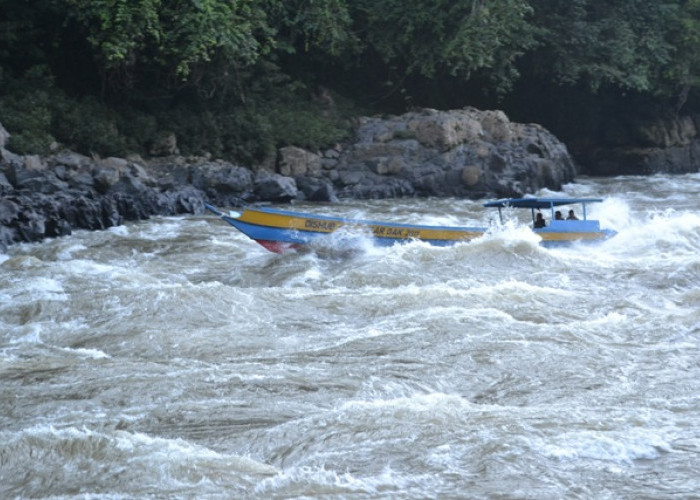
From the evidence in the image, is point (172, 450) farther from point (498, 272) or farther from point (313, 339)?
point (498, 272)

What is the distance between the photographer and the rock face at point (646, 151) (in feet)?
98.7

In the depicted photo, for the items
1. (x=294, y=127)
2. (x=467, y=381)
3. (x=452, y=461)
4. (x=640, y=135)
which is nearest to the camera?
(x=452, y=461)

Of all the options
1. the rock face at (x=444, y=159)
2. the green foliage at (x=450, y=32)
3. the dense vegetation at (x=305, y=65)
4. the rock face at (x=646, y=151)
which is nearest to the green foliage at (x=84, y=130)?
the dense vegetation at (x=305, y=65)

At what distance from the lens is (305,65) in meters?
27.5

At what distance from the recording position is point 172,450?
6.44 m

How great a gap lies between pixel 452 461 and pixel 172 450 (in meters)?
1.81

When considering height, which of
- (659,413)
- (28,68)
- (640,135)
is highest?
(28,68)

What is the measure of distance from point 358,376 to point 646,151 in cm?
2419

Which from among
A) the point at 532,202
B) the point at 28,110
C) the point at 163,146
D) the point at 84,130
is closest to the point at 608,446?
the point at 532,202

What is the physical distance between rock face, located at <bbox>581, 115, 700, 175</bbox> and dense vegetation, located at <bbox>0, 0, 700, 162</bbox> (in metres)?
0.80

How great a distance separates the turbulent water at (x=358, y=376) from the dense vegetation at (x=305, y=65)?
25.3 feet

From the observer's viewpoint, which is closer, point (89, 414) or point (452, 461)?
point (452, 461)

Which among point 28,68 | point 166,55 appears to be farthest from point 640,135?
point 28,68

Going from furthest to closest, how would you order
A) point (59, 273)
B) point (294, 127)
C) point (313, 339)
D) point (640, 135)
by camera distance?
point (640, 135) < point (294, 127) < point (59, 273) < point (313, 339)
